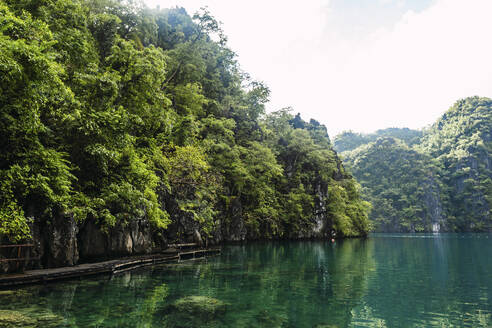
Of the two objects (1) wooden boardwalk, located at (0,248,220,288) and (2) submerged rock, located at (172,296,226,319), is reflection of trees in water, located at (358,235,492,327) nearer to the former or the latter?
(2) submerged rock, located at (172,296,226,319)

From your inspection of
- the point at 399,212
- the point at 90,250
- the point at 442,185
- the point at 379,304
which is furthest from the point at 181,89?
the point at 442,185

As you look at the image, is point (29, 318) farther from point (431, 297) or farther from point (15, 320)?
point (431, 297)

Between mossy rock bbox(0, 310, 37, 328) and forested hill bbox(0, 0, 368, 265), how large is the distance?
163 inches

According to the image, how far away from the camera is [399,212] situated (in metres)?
114

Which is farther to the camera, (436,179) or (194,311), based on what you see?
(436,179)

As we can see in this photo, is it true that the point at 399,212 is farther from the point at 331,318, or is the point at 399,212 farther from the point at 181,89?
the point at 331,318

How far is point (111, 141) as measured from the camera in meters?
17.6

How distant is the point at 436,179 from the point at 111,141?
436 feet

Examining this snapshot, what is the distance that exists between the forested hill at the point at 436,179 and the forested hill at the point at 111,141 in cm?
8325

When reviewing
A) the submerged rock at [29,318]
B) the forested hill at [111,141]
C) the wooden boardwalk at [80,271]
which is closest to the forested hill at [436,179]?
the forested hill at [111,141]

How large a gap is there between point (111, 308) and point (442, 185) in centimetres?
13714

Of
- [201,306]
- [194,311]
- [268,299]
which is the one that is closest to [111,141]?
[201,306]

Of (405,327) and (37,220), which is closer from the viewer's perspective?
(405,327)

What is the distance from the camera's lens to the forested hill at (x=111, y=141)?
12430 millimetres
